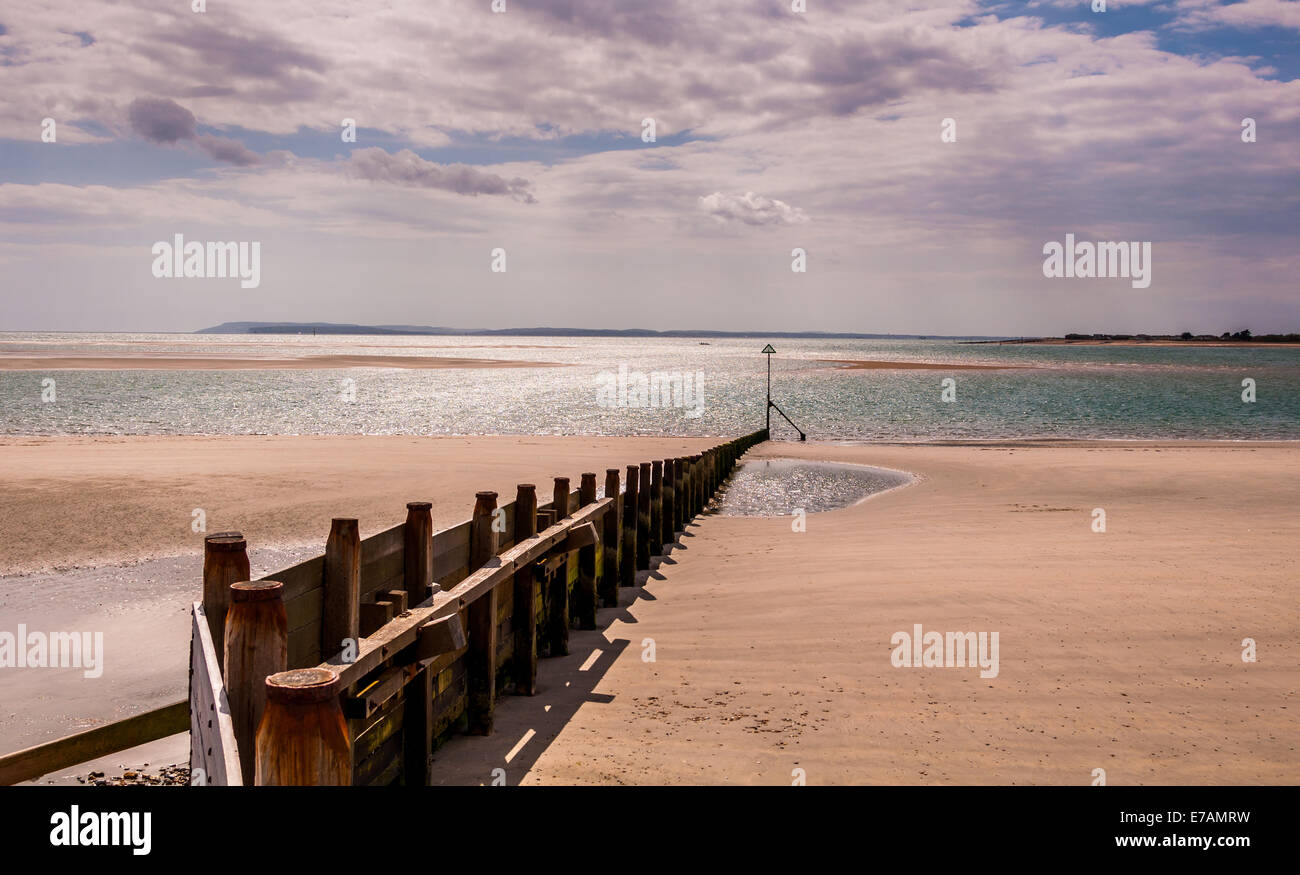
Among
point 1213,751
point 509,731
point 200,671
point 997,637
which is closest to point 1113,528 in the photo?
point 997,637

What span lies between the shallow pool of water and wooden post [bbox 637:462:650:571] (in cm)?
630

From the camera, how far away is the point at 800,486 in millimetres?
23281

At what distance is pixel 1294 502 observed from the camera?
17469mm

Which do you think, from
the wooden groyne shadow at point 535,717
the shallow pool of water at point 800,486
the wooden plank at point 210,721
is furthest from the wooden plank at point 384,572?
the shallow pool of water at point 800,486

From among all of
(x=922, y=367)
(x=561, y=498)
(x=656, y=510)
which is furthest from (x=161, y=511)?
(x=922, y=367)

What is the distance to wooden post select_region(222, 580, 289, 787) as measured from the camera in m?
3.56

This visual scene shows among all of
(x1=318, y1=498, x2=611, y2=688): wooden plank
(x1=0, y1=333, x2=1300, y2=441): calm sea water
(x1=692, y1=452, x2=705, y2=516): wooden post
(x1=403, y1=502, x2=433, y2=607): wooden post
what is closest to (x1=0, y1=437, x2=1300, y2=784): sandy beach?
(x1=692, y1=452, x2=705, y2=516): wooden post

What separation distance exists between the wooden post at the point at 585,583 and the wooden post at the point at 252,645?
238 inches

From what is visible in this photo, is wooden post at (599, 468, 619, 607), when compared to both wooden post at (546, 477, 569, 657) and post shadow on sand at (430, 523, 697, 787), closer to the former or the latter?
post shadow on sand at (430, 523, 697, 787)
